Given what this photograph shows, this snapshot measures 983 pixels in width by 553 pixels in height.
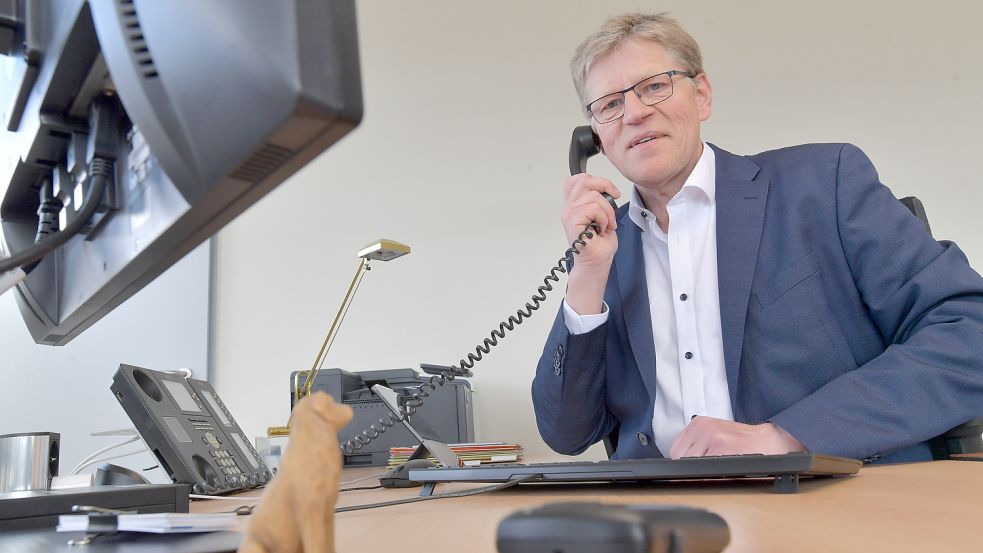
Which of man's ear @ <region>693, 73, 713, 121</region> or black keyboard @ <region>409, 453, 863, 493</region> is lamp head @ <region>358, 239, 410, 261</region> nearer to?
man's ear @ <region>693, 73, 713, 121</region>

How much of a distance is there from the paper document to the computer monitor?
0.57 ft

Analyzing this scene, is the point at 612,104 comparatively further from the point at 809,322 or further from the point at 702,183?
the point at 809,322

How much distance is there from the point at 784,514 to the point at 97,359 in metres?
2.27

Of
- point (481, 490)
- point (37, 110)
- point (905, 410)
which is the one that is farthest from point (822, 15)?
point (37, 110)

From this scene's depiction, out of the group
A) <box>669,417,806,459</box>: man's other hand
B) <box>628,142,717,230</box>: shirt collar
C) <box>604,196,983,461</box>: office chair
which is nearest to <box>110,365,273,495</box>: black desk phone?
<box>669,417,806,459</box>: man's other hand

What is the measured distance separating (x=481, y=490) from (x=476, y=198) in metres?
2.06

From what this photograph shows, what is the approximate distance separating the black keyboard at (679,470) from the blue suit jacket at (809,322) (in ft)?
1.10

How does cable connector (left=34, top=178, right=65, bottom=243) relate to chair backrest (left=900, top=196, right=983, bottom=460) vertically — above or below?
above

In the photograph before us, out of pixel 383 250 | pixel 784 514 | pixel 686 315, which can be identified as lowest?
pixel 784 514

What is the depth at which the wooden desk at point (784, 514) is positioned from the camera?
458 mm

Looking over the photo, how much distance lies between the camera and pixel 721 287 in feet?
4.54

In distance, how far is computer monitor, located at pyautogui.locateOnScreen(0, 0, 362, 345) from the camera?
36cm

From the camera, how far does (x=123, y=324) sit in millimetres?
2428

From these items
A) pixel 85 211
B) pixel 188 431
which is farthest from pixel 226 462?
pixel 85 211
